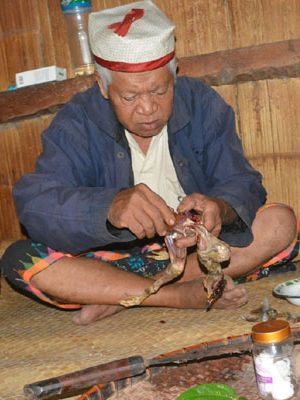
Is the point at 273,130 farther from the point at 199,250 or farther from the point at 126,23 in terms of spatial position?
the point at 199,250

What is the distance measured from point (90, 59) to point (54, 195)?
152 centimetres

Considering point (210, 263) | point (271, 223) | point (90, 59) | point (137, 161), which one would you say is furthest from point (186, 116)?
point (90, 59)

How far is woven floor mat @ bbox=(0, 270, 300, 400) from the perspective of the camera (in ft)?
8.49

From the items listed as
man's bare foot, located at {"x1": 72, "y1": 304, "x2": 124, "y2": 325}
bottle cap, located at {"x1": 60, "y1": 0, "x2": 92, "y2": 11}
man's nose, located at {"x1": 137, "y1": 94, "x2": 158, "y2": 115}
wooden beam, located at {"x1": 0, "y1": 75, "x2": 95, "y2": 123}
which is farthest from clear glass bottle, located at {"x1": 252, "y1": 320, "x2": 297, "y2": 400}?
bottle cap, located at {"x1": 60, "y1": 0, "x2": 92, "y2": 11}

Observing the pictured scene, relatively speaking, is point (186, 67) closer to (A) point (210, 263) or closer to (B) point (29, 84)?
(B) point (29, 84)

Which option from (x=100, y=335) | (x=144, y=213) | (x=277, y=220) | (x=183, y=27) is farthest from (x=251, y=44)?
(x=100, y=335)

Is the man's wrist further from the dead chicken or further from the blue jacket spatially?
the dead chicken

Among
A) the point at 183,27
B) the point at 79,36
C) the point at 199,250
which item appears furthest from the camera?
the point at 79,36

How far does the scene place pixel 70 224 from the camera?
107 inches

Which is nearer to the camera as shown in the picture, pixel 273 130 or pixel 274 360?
pixel 274 360

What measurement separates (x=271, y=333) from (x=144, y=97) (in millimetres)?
1162

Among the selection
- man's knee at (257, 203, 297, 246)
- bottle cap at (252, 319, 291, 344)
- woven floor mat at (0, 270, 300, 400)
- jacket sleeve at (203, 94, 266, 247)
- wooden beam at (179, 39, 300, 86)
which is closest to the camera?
bottle cap at (252, 319, 291, 344)

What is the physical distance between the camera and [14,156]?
14.3 feet

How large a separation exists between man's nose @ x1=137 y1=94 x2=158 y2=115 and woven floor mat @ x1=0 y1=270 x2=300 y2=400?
0.82 metres
